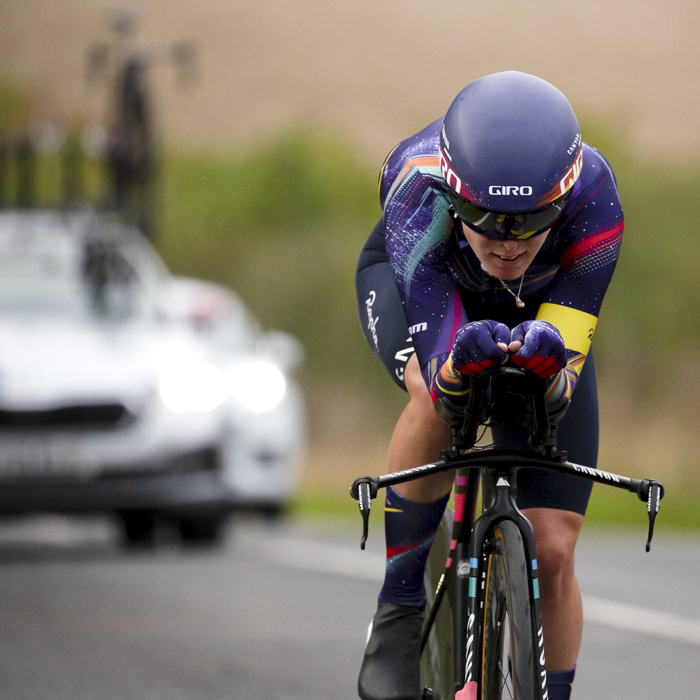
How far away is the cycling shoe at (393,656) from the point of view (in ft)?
12.6

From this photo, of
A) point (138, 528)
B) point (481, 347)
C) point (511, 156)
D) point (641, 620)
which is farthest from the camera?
point (138, 528)

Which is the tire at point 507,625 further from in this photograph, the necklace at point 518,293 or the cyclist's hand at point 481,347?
the necklace at point 518,293

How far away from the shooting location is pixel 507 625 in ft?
10.8

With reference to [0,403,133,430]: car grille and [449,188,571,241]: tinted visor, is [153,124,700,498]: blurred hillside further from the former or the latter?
[449,188,571,241]: tinted visor

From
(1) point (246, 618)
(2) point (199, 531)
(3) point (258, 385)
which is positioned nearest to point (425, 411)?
(1) point (246, 618)

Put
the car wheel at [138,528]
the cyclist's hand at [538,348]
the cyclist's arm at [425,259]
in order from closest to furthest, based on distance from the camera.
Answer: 1. the cyclist's hand at [538,348]
2. the cyclist's arm at [425,259]
3. the car wheel at [138,528]

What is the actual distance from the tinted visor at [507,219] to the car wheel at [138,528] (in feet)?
23.0

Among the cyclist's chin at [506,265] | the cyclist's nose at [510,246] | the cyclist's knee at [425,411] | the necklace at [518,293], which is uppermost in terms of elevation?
the cyclist's nose at [510,246]

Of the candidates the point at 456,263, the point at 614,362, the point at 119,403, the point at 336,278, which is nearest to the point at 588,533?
the point at 119,403

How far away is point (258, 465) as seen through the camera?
379 inches

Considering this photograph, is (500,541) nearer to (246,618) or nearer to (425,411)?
(425,411)

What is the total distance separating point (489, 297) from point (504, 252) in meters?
0.51

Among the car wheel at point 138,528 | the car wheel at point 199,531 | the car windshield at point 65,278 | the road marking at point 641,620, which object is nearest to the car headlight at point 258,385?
the car windshield at point 65,278

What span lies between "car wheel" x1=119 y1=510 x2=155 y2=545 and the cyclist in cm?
616
